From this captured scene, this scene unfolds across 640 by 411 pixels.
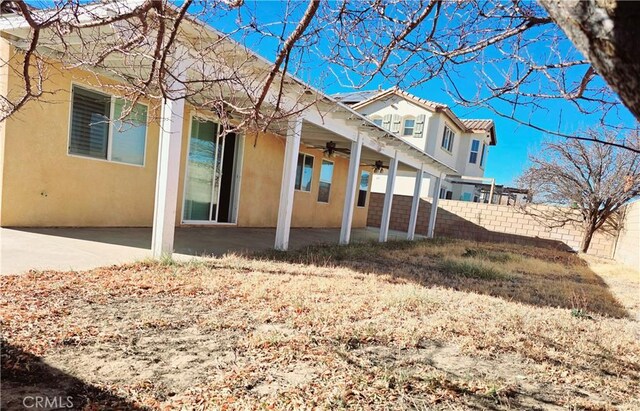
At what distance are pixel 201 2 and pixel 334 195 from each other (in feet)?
36.0

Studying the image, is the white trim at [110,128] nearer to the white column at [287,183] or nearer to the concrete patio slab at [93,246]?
the concrete patio slab at [93,246]

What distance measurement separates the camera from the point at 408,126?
63.3ft

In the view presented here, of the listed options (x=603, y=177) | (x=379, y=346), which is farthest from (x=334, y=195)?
(x=379, y=346)

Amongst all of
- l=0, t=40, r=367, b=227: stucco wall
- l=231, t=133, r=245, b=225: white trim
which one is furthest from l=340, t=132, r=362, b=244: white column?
l=0, t=40, r=367, b=227: stucco wall

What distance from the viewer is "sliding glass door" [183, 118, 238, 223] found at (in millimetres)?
8250

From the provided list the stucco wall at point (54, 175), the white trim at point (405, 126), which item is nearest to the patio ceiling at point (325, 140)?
the stucco wall at point (54, 175)

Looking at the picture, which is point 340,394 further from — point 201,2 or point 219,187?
point 219,187

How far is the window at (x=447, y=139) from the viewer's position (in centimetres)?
1972

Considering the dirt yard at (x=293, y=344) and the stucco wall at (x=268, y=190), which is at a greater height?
the stucco wall at (x=268, y=190)

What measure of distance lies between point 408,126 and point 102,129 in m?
15.7

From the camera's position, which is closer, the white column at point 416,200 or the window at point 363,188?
the white column at point 416,200

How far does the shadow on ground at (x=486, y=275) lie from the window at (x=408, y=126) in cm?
1148

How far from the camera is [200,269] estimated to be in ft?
15.2

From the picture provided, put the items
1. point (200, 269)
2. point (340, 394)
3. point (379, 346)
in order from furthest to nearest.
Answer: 1. point (200, 269)
2. point (379, 346)
3. point (340, 394)
